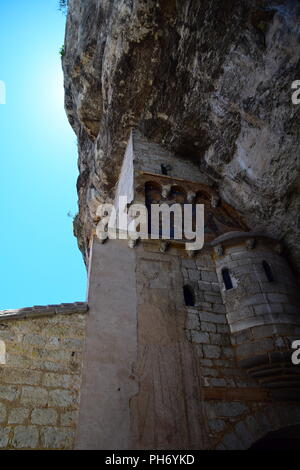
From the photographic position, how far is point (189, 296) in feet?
18.6

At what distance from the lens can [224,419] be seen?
4.29 meters

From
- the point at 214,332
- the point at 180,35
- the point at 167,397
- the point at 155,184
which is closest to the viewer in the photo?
the point at 167,397

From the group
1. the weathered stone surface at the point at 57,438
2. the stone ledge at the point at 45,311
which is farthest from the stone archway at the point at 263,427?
the stone ledge at the point at 45,311

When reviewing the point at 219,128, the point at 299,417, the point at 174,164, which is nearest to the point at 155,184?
the point at 174,164

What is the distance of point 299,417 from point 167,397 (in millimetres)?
1813

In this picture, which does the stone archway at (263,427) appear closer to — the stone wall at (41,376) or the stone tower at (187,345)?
the stone tower at (187,345)

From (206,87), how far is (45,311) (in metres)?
5.55

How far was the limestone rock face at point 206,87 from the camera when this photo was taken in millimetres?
5598

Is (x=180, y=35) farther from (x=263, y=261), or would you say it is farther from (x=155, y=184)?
(x=263, y=261)

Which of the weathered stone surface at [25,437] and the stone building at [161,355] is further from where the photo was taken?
the stone building at [161,355]

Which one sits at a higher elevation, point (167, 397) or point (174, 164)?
point (174, 164)

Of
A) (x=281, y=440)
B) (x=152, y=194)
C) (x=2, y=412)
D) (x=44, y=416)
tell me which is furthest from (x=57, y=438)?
(x=152, y=194)

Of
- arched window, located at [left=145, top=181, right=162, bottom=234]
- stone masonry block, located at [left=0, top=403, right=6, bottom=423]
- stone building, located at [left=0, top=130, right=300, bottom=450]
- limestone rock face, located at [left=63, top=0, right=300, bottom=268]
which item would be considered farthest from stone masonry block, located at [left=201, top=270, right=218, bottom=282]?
stone masonry block, located at [left=0, top=403, right=6, bottom=423]

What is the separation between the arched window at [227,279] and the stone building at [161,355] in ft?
0.06
